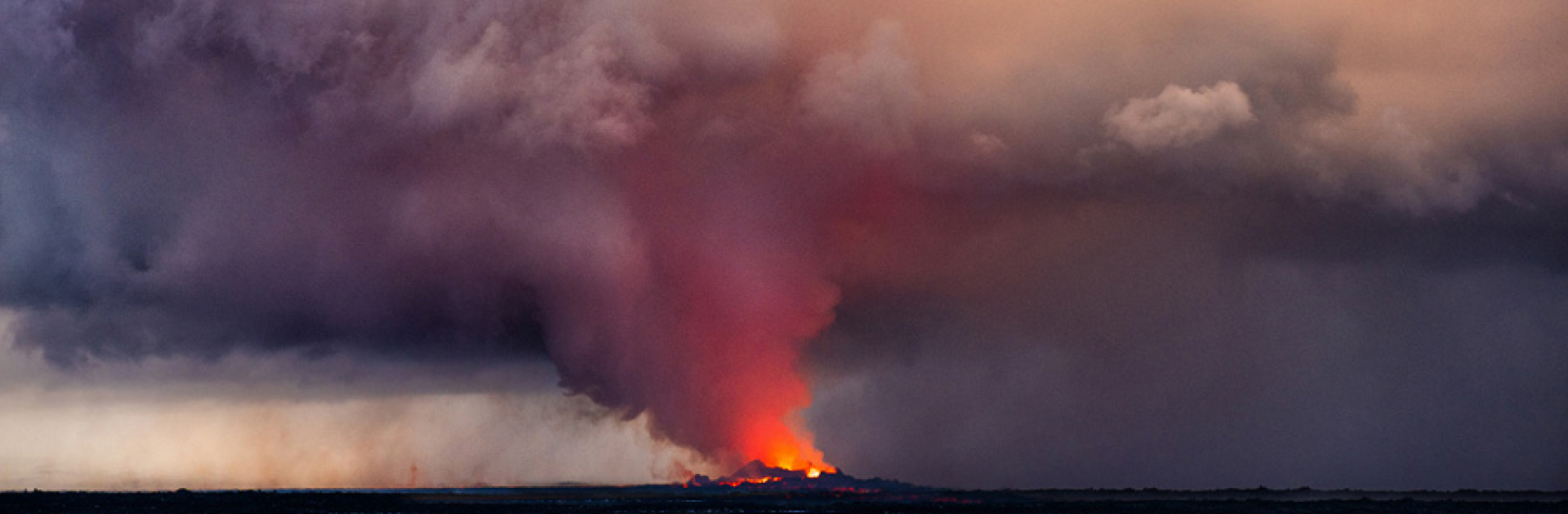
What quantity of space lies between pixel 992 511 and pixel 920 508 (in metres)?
13.8

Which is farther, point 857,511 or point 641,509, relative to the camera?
point 641,509

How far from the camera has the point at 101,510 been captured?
19438cm

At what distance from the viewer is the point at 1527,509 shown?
180250 mm

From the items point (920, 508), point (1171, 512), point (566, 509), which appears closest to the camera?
point (1171, 512)

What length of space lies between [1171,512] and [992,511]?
2101cm

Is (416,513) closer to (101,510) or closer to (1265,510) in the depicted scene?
(101,510)

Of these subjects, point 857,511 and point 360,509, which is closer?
point 857,511

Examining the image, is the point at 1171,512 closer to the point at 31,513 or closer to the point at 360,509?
the point at 360,509

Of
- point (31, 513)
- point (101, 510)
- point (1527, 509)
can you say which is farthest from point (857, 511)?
point (31, 513)

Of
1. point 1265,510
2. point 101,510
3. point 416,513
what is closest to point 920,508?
point 1265,510

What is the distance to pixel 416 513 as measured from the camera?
193 metres

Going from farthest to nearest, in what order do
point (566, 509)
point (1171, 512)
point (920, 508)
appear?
point (566, 509) → point (920, 508) → point (1171, 512)

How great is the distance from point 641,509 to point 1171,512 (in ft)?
218

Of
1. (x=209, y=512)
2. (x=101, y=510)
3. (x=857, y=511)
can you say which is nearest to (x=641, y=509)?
(x=857, y=511)
